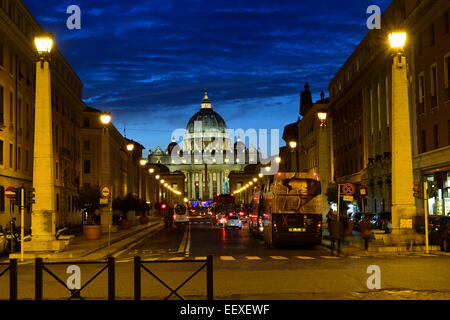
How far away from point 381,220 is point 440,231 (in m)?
11.2

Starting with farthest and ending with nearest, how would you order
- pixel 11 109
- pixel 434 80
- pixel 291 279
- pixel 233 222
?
pixel 233 222 < pixel 11 109 < pixel 434 80 < pixel 291 279

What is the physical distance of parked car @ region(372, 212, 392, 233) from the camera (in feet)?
120

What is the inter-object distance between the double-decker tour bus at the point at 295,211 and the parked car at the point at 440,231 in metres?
4.83

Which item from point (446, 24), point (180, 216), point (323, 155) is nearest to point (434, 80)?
point (446, 24)

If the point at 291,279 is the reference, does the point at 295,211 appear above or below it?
above

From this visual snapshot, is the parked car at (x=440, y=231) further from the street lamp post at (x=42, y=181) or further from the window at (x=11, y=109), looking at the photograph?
the window at (x=11, y=109)

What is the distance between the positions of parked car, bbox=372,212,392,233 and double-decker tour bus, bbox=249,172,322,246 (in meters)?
7.05

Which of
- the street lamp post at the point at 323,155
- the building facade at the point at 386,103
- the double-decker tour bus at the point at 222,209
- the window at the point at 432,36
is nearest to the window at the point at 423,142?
the building facade at the point at 386,103

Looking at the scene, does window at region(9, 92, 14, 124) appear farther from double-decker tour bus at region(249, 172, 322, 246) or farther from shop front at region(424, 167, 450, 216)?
shop front at region(424, 167, 450, 216)

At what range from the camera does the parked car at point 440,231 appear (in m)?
25.3

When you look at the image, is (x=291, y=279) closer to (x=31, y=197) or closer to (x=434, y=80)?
(x=31, y=197)

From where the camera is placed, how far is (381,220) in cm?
3762

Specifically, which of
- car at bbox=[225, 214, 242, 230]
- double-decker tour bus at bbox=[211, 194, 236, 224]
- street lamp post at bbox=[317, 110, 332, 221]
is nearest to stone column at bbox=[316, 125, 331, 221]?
street lamp post at bbox=[317, 110, 332, 221]
